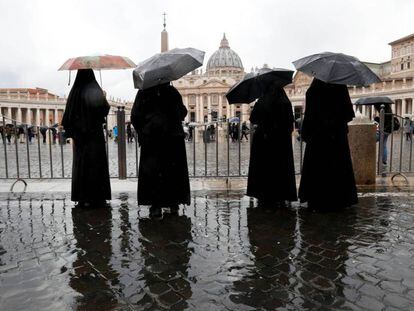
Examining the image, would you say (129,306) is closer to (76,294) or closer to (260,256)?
(76,294)

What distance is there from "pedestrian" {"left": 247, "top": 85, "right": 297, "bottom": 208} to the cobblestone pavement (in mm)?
287

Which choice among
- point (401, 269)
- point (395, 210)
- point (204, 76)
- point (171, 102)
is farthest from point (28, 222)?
point (204, 76)

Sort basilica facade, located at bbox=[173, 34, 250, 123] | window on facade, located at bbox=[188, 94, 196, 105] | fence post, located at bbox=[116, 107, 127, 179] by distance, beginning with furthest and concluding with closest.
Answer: window on facade, located at bbox=[188, 94, 196, 105]
basilica facade, located at bbox=[173, 34, 250, 123]
fence post, located at bbox=[116, 107, 127, 179]

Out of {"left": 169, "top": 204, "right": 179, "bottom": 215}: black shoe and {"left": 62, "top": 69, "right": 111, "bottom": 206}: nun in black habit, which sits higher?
{"left": 62, "top": 69, "right": 111, "bottom": 206}: nun in black habit

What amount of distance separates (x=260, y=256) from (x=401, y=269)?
104 centimetres

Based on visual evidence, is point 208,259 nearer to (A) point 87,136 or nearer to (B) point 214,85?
(A) point 87,136

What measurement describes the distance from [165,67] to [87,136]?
4.91 feet

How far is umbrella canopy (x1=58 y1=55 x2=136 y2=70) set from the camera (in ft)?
16.6

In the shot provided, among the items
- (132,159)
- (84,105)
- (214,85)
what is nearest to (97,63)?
(84,105)

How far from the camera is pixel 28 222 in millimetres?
4637

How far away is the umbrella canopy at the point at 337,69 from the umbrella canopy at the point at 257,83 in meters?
0.27

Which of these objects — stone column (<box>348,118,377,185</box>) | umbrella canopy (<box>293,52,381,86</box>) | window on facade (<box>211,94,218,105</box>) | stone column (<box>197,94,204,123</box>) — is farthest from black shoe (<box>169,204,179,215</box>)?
window on facade (<box>211,94,218,105</box>)

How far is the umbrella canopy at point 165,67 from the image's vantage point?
4402mm

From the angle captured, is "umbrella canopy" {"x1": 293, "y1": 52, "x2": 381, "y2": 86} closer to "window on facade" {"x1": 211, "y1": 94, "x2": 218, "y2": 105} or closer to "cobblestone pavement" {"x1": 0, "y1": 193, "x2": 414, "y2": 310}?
"cobblestone pavement" {"x1": 0, "y1": 193, "x2": 414, "y2": 310}
